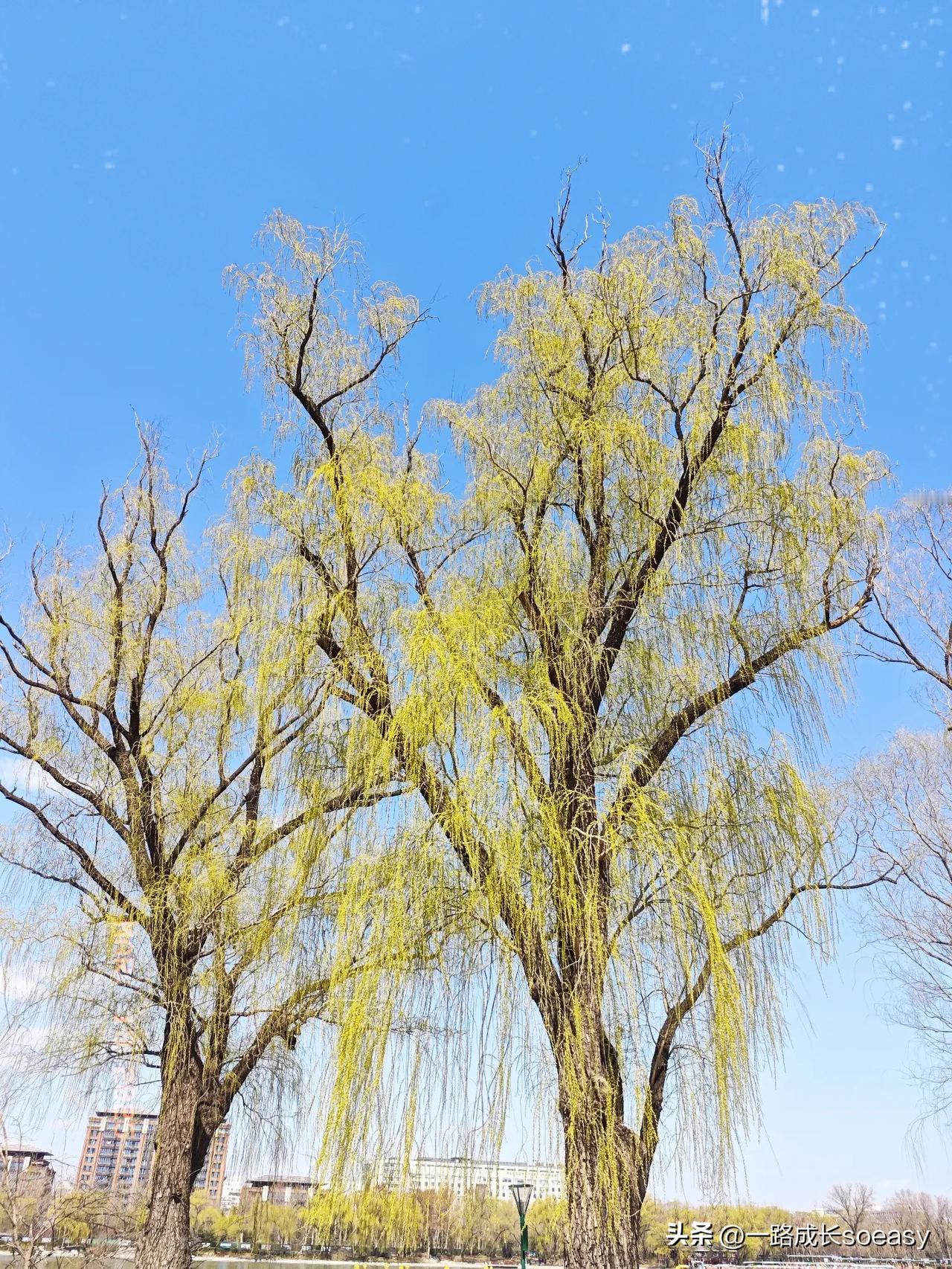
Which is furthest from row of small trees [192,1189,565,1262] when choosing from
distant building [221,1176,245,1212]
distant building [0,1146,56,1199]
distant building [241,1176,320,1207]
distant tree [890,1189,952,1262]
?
distant tree [890,1189,952,1262]

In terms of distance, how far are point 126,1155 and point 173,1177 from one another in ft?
22.0

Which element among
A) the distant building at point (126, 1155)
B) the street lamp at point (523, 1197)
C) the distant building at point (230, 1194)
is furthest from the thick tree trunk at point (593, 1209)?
the distant building at point (126, 1155)

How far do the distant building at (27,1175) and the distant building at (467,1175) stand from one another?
510cm

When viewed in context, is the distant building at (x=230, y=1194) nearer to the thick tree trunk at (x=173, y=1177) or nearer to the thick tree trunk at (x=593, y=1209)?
the thick tree trunk at (x=173, y=1177)

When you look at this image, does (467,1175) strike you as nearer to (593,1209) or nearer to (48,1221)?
(593,1209)

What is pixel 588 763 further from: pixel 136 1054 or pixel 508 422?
pixel 136 1054

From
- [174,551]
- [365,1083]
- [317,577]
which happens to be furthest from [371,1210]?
[174,551]

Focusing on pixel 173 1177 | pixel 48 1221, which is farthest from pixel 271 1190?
pixel 48 1221

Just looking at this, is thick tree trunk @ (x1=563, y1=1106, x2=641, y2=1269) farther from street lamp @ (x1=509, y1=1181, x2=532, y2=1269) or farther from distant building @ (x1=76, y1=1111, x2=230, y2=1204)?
distant building @ (x1=76, y1=1111, x2=230, y2=1204)

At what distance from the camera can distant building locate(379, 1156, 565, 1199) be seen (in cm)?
303

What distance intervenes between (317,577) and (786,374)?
2.32 metres

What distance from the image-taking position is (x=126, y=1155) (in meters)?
10.9

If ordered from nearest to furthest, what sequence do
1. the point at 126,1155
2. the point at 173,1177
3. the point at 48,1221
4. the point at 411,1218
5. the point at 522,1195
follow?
the point at 411,1218
the point at 522,1195
the point at 173,1177
the point at 48,1221
the point at 126,1155

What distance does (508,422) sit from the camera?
4605 millimetres
